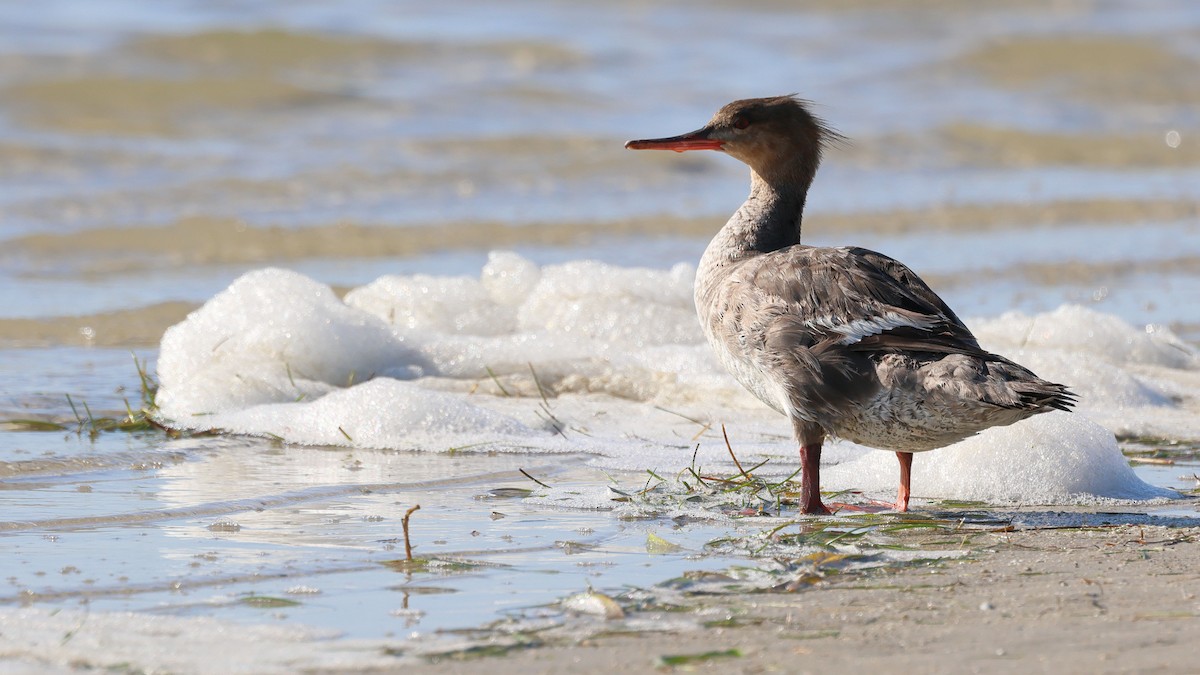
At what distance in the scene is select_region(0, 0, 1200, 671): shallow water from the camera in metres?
4.34

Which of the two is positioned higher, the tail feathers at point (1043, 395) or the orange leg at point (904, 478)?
the tail feathers at point (1043, 395)

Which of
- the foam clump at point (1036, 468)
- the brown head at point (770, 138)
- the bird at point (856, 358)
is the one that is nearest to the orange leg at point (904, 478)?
the bird at point (856, 358)

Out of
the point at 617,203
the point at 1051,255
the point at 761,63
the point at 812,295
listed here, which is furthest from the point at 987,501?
the point at 761,63

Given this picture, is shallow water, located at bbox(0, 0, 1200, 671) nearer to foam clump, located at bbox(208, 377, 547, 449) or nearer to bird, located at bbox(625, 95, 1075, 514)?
foam clump, located at bbox(208, 377, 547, 449)

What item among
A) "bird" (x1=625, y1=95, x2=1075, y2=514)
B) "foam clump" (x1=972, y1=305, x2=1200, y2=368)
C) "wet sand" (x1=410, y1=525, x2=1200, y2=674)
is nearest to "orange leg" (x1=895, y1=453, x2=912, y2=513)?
"bird" (x1=625, y1=95, x2=1075, y2=514)

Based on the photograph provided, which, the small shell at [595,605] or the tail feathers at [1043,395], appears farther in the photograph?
the tail feathers at [1043,395]

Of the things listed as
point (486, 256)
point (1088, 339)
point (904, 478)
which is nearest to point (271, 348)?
point (904, 478)

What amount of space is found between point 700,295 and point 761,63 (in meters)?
16.2

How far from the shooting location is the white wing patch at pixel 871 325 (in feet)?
14.9

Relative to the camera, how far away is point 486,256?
11.0m

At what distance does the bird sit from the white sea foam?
632mm

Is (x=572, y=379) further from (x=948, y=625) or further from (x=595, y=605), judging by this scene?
(x=948, y=625)

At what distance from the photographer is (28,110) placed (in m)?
15.3

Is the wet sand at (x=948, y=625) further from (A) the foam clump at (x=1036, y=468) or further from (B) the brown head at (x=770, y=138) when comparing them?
(B) the brown head at (x=770, y=138)
